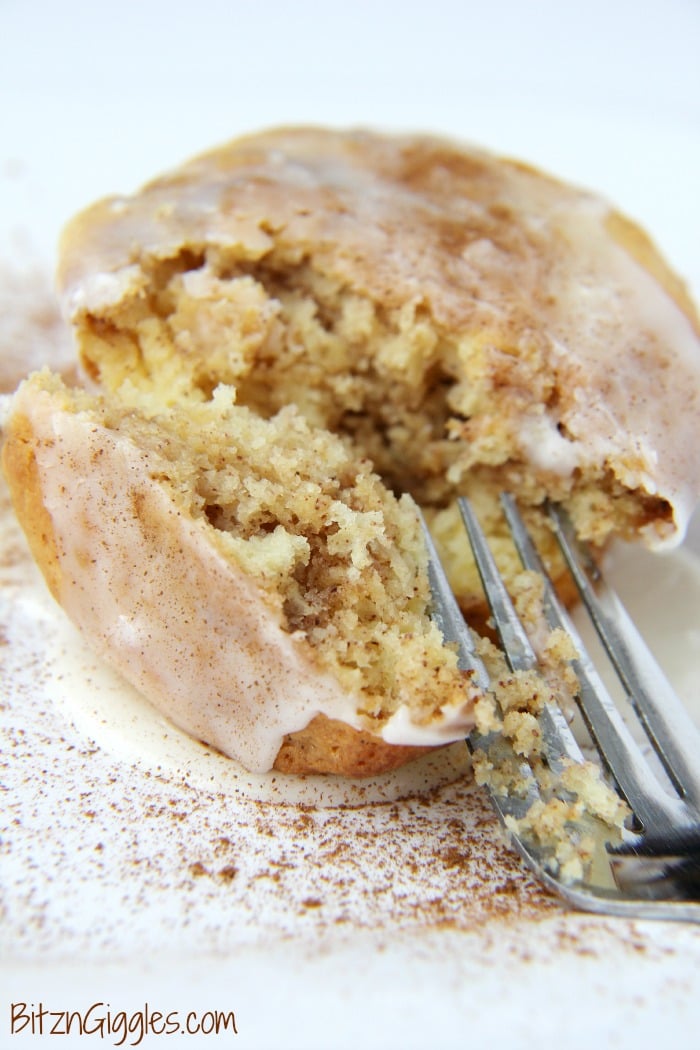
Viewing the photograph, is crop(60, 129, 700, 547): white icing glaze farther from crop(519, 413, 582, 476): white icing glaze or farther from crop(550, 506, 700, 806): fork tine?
crop(550, 506, 700, 806): fork tine

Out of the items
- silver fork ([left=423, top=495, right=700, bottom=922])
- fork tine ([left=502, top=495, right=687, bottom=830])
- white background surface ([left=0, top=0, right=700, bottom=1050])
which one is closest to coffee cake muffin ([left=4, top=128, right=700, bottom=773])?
silver fork ([left=423, top=495, right=700, bottom=922])

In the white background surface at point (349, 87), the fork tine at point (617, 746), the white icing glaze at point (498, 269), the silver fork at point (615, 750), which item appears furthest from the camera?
the white background surface at point (349, 87)

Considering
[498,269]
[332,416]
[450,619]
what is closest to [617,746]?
[450,619]

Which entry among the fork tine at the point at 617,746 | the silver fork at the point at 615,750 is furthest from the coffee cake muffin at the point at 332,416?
the fork tine at the point at 617,746

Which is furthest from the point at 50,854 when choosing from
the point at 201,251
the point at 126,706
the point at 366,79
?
the point at 366,79

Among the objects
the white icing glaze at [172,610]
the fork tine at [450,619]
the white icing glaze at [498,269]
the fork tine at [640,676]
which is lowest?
the white icing glaze at [172,610]

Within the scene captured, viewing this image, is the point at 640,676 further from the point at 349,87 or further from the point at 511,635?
the point at 349,87

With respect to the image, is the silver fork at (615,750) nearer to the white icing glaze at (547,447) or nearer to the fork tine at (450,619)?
the fork tine at (450,619)
